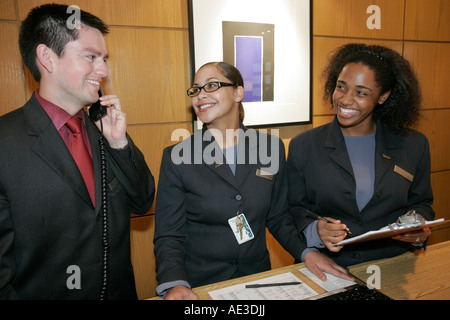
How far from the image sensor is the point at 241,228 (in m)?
1.62

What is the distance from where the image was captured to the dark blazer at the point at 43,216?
50.8 inches

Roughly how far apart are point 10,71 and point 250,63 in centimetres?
194

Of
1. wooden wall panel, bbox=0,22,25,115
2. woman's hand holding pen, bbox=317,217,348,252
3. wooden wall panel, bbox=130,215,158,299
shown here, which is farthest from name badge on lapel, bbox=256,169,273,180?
wooden wall panel, bbox=0,22,25,115

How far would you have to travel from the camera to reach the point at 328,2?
3188mm

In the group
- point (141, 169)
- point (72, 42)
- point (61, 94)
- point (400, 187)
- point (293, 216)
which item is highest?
point (72, 42)

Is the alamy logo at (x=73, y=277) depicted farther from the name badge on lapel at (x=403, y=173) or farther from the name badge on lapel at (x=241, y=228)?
the name badge on lapel at (x=403, y=173)

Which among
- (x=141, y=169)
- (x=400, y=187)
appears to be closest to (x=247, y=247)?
A: (x=141, y=169)

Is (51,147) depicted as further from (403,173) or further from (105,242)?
(403,173)

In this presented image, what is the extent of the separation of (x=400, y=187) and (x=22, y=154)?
1941 millimetres

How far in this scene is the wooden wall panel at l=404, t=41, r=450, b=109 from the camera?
12.0 ft

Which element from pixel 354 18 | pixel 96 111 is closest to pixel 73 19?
pixel 96 111

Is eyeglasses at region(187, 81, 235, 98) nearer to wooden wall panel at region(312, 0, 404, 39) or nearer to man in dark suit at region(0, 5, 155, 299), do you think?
man in dark suit at region(0, 5, 155, 299)

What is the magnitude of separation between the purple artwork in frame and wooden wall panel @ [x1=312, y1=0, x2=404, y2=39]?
0.74m

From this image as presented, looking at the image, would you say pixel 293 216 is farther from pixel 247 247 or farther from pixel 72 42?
pixel 72 42
